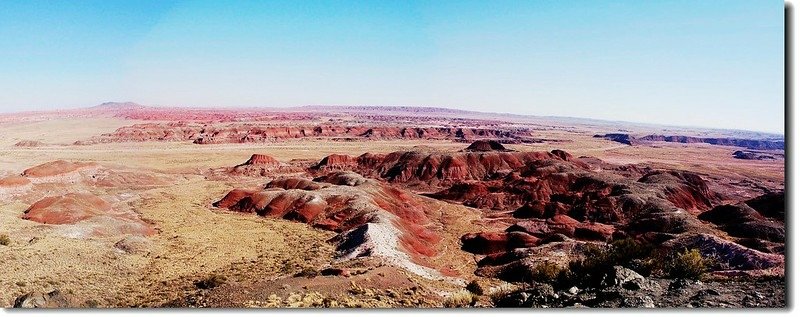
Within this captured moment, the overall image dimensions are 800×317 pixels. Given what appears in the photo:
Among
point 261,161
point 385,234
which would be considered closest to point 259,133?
point 261,161

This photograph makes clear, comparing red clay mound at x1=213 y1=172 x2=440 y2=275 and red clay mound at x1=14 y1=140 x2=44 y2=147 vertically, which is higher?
red clay mound at x1=14 y1=140 x2=44 y2=147

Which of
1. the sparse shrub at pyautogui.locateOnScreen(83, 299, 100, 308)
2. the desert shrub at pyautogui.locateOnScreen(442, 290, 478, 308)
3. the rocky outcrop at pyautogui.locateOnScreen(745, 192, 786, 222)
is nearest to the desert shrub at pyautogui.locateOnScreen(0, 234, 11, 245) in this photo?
the sparse shrub at pyautogui.locateOnScreen(83, 299, 100, 308)

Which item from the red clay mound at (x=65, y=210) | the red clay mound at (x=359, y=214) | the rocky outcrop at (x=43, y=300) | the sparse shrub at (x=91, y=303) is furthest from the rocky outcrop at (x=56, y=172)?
the rocky outcrop at (x=43, y=300)

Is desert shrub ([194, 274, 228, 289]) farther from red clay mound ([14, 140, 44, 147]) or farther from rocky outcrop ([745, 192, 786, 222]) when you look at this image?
red clay mound ([14, 140, 44, 147])

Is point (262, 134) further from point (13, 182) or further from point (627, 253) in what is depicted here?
point (627, 253)

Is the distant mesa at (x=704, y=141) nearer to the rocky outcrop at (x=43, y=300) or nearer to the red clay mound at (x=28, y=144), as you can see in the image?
the red clay mound at (x=28, y=144)

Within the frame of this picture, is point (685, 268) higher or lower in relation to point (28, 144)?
lower
